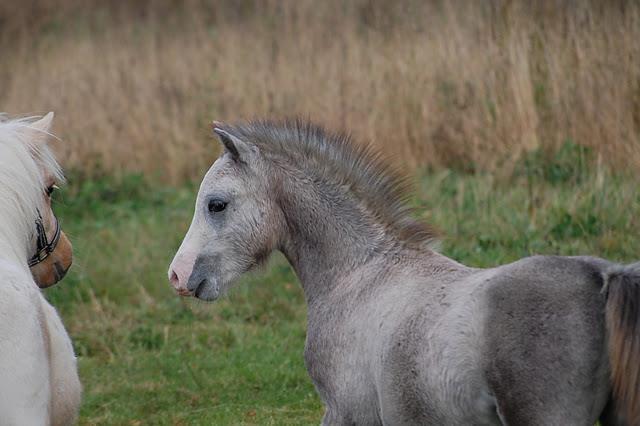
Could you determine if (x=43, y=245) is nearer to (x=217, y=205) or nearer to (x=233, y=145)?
(x=217, y=205)

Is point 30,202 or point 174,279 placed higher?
point 30,202

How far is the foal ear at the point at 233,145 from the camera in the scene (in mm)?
4355

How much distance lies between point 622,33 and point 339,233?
5514mm

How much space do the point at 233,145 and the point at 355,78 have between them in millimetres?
6728

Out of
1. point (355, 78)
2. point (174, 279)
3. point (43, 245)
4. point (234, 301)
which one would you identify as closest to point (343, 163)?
point (174, 279)

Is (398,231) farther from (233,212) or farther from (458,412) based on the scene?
(458,412)

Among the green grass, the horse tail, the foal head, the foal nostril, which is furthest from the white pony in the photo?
the horse tail

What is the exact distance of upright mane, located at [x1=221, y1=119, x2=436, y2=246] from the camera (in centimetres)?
440

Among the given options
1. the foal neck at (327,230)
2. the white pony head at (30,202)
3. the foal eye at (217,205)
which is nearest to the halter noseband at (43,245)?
the white pony head at (30,202)

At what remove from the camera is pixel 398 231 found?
14.3 ft

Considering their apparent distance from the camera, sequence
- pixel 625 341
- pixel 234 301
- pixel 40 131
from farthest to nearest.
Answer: pixel 234 301 → pixel 40 131 → pixel 625 341

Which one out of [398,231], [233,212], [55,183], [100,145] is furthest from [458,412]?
[100,145]

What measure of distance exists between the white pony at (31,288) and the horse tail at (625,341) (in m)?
1.97

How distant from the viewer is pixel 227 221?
4414 millimetres
